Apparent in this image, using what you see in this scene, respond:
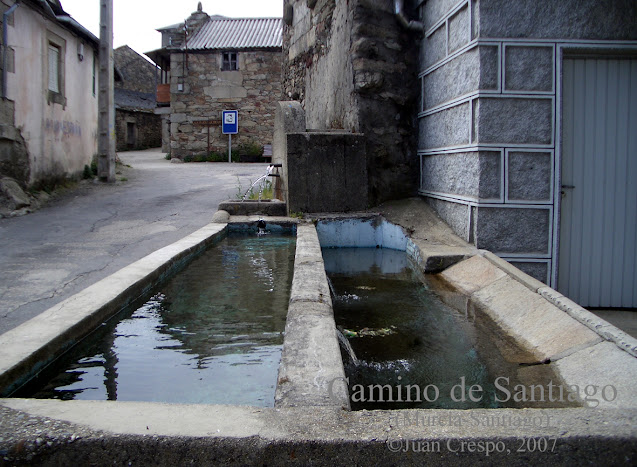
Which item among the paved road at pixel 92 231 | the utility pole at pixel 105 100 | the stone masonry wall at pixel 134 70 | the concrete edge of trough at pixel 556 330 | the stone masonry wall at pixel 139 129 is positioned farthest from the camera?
the stone masonry wall at pixel 134 70

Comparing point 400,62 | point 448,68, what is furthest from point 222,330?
point 400,62

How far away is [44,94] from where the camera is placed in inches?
354

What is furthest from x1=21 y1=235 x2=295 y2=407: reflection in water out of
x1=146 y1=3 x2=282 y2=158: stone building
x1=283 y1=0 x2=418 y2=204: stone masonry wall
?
x1=146 y1=3 x2=282 y2=158: stone building

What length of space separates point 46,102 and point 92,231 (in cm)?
410

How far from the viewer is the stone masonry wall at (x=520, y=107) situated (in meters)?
4.40

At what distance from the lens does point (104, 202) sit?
28.1 feet

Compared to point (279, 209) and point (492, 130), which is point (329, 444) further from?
point (279, 209)

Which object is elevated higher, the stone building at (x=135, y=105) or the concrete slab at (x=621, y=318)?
the stone building at (x=135, y=105)

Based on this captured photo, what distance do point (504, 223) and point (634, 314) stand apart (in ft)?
4.08

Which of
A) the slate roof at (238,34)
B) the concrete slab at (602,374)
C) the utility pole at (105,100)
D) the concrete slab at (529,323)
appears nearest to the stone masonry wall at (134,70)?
the slate roof at (238,34)

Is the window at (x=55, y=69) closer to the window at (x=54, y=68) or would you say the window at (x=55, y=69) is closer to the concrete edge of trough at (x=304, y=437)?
the window at (x=54, y=68)

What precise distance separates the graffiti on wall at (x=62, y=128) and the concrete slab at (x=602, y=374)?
30.1 ft

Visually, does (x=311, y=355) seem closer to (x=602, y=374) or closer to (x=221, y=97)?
(x=602, y=374)

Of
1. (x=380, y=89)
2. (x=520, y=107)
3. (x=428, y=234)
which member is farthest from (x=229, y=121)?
(x=520, y=107)
